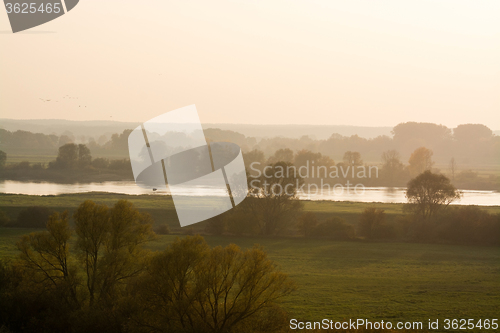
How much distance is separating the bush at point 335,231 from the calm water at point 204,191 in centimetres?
1488

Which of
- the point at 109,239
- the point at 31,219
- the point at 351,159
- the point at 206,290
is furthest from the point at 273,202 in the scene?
the point at 351,159

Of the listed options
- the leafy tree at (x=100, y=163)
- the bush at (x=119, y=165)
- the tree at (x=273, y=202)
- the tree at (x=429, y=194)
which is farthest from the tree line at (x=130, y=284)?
the leafy tree at (x=100, y=163)

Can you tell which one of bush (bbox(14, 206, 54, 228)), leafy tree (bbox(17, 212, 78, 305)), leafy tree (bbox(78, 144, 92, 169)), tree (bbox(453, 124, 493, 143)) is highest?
tree (bbox(453, 124, 493, 143))

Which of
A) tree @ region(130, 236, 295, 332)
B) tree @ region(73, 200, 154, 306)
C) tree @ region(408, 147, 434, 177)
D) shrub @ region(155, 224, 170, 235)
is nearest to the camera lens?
tree @ region(130, 236, 295, 332)

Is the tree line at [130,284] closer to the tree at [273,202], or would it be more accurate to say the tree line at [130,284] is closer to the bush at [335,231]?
the tree at [273,202]

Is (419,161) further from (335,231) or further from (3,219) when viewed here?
(3,219)

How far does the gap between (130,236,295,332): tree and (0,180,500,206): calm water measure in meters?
29.6

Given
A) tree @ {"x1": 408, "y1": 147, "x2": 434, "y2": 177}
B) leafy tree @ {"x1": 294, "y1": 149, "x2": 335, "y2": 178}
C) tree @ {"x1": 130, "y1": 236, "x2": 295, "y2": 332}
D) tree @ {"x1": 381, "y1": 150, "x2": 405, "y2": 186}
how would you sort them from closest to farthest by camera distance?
tree @ {"x1": 130, "y1": 236, "x2": 295, "y2": 332} < leafy tree @ {"x1": 294, "y1": 149, "x2": 335, "y2": 178} < tree @ {"x1": 408, "y1": 147, "x2": 434, "y2": 177} < tree @ {"x1": 381, "y1": 150, "x2": 405, "y2": 186}

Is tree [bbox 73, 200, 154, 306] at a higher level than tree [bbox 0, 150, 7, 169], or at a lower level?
lower

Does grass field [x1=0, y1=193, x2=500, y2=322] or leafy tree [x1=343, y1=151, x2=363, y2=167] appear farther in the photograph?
leafy tree [x1=343, y1=151, x2=363, y2=167]

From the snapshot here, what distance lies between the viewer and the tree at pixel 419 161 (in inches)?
2313

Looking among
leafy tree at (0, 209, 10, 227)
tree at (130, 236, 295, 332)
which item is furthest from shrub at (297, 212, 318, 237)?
leafy tree at (0, 209, 10, 227)

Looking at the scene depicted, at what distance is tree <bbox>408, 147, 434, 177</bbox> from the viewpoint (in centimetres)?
5876

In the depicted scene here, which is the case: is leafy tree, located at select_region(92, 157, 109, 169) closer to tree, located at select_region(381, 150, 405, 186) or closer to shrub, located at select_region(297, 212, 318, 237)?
shrub, located at select_region(297, 212, 318, 237)
